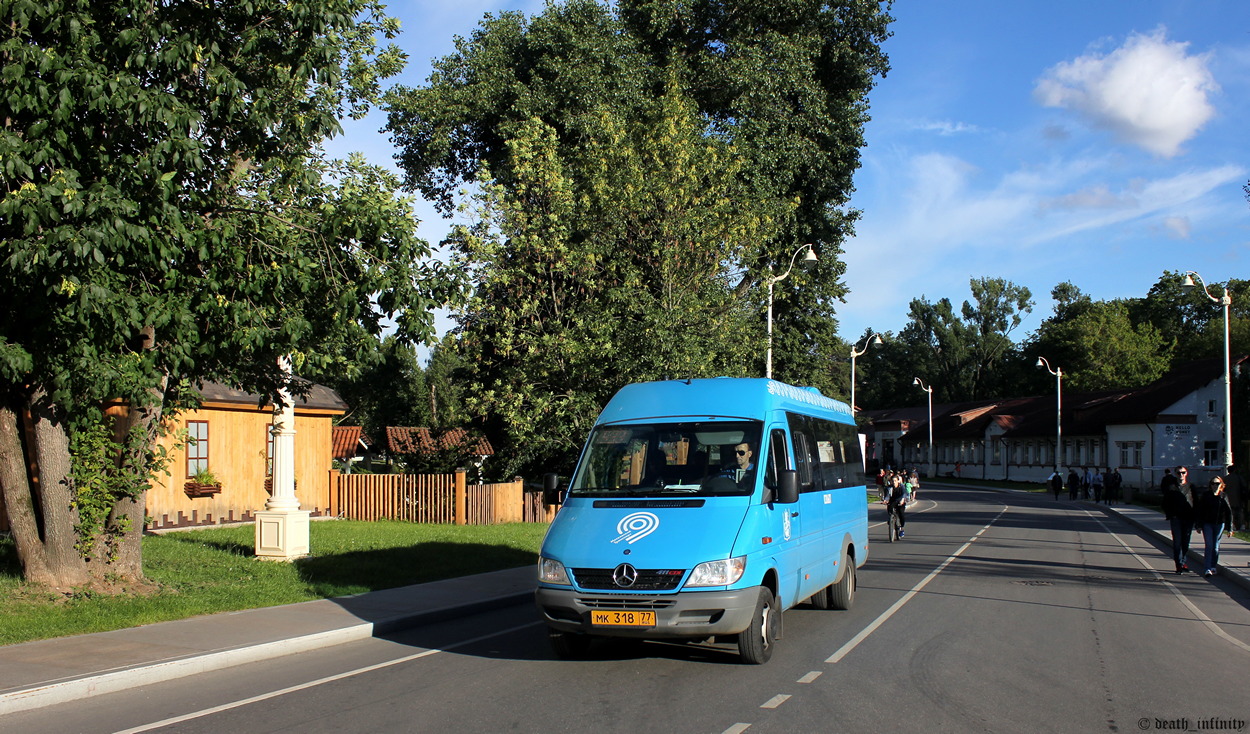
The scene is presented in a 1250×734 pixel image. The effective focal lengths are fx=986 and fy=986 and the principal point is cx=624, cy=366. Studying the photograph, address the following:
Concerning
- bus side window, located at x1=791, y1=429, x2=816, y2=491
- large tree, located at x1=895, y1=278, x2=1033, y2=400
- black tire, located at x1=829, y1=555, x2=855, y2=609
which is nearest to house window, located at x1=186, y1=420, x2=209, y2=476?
black tire, located at x1=829, y1=555, x2=855, y2=609

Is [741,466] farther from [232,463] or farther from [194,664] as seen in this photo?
[232,463]

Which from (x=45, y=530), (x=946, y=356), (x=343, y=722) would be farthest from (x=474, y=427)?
(x=946, y=356)

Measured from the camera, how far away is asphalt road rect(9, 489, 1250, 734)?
22.6ft

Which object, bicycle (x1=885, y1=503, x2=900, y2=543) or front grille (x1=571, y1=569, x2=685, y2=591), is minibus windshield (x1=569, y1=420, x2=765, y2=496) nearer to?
front grille (x1=571, y1=569, x2=685, y2=591)

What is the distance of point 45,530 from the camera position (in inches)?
455

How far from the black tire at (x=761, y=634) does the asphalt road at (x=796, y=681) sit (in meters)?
0.12

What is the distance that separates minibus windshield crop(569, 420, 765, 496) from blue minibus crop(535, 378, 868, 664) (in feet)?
0.04

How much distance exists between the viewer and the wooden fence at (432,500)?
24.3 meters

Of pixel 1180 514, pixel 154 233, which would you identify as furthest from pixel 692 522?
pixel 1180 514

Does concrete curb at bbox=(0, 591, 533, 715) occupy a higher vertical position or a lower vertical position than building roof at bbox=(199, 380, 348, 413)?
lower

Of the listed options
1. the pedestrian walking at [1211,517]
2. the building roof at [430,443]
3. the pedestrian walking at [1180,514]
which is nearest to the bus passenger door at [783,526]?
the pedestrian walking at [1211,517]

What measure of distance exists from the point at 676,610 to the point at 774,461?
213 centimetres

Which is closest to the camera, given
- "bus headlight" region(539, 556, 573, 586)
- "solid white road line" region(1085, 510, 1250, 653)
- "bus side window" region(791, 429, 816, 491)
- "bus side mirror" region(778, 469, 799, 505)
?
"bus headlight" region(539, 556, 573, 586)

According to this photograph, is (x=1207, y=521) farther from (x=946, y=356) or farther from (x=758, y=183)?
(x=946, y=356)
